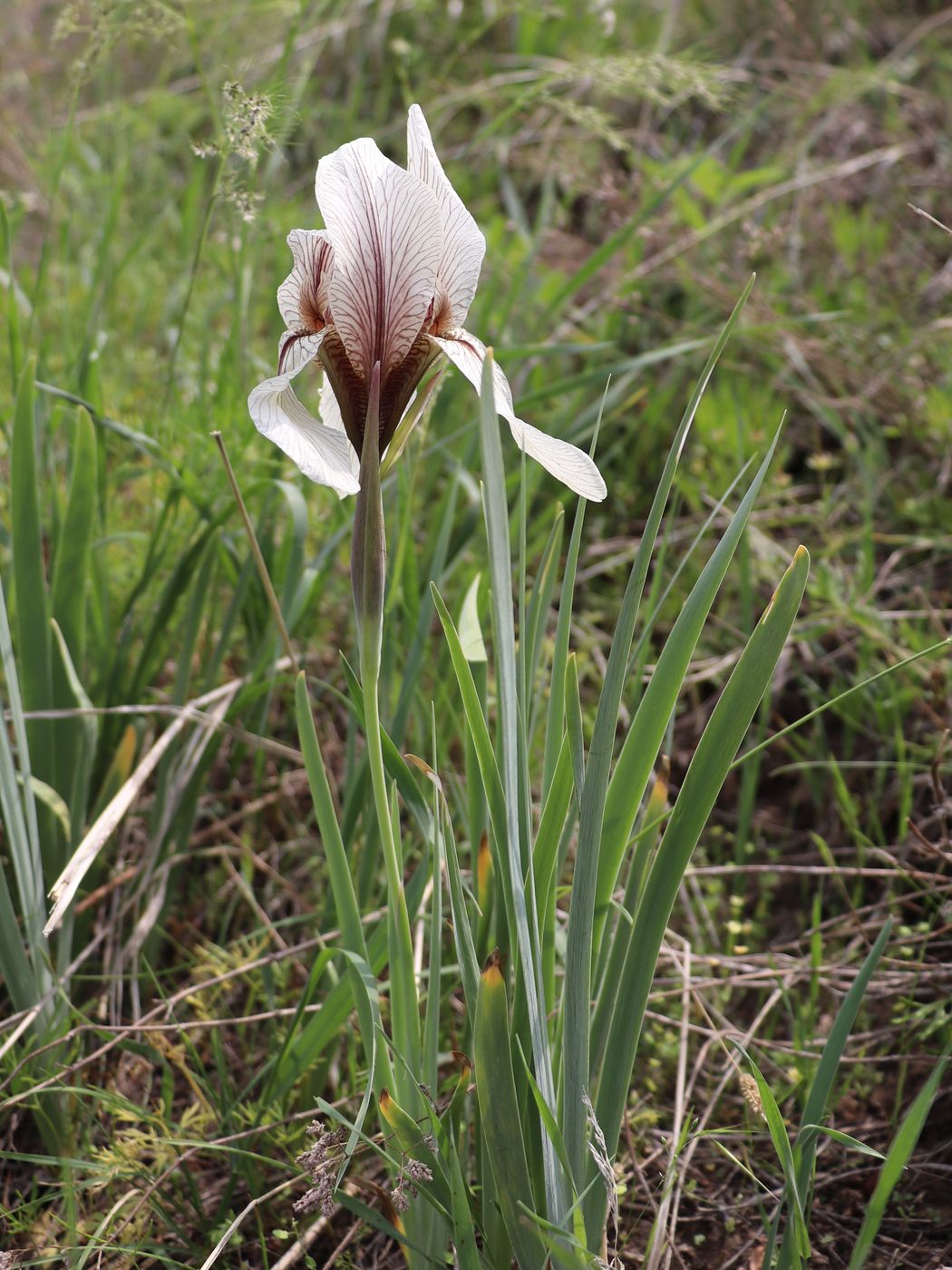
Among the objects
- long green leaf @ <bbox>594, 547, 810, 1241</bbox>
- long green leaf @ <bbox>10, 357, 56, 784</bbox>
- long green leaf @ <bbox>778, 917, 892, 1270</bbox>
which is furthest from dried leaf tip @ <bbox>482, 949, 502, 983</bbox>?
long green leaf @ <bbox>10, 357, 56, 784</bbox>

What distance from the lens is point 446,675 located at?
58.1 inches

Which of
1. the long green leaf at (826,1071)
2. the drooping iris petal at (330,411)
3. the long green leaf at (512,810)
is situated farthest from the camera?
the drooping iris petal at (330,411)

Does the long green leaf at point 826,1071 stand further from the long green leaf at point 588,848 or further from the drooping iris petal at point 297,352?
the drooping iris petal at point 297,352

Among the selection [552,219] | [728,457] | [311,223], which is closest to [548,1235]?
[728,457]

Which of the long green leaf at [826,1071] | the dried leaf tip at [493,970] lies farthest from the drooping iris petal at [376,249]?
the long green leaf at [826,1071]

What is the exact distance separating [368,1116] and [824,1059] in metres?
0.53

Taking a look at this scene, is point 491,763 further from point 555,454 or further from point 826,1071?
point 826,1071

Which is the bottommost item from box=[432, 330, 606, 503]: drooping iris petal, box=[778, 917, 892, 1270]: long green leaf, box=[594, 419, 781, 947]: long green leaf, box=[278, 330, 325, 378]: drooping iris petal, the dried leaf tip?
box=[778, 917, 892, 1270]: long green leaf

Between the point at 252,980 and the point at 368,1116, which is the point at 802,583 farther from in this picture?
the point at 252,980

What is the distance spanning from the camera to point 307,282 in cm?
81

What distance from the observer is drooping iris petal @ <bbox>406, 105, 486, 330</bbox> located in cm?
79

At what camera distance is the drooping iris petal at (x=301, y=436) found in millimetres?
728

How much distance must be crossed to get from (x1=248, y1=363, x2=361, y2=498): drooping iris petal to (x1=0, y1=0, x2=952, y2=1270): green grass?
4.8 inches

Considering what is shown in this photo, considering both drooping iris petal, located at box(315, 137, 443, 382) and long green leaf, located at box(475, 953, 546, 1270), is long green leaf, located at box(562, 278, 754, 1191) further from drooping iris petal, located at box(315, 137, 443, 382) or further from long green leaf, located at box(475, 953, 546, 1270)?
drooping iris petal, located at box(315, 137, 443, 382)
